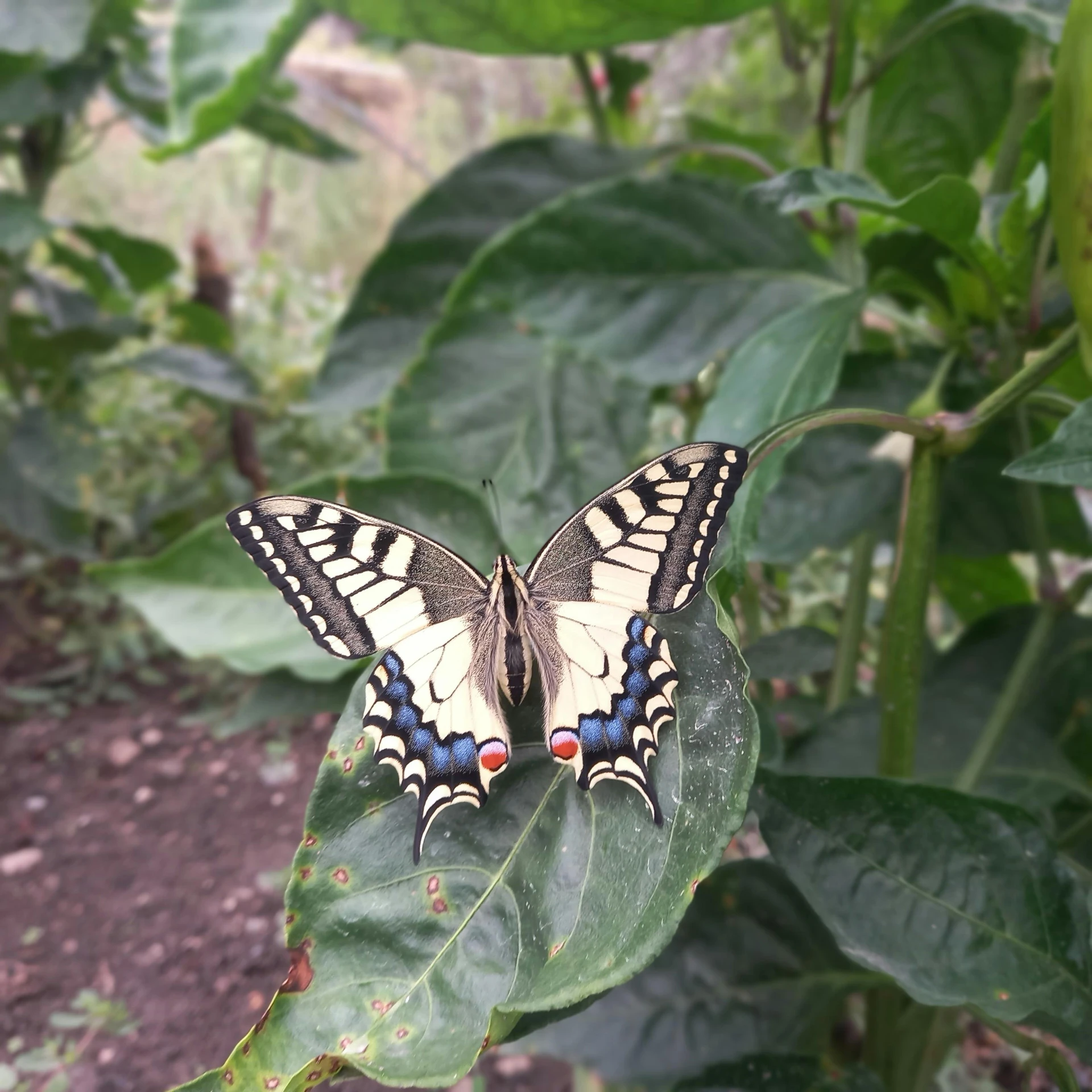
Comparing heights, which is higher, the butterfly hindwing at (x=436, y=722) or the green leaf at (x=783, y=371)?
the green leaf at (x=783, y=371)

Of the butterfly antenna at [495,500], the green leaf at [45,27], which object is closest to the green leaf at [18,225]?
the green leaf at [45,27]

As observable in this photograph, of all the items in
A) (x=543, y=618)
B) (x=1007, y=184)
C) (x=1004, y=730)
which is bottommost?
(x=1004, y=730)

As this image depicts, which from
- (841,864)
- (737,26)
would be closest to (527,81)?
(737,26)

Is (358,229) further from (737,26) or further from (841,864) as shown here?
(841,864)

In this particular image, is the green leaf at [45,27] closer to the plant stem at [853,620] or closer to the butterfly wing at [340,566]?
the butterfly wing at [340,566]

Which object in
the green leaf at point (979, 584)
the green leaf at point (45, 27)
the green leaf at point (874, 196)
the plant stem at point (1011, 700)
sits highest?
the green leaf at point (45, 27)

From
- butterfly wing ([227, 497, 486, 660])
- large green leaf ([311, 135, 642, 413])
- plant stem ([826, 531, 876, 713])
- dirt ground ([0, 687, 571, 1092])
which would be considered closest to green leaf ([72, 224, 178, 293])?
dirt ground ([0, 687, 571, 1092])

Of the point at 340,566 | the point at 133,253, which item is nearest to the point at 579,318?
the point at 340,566
